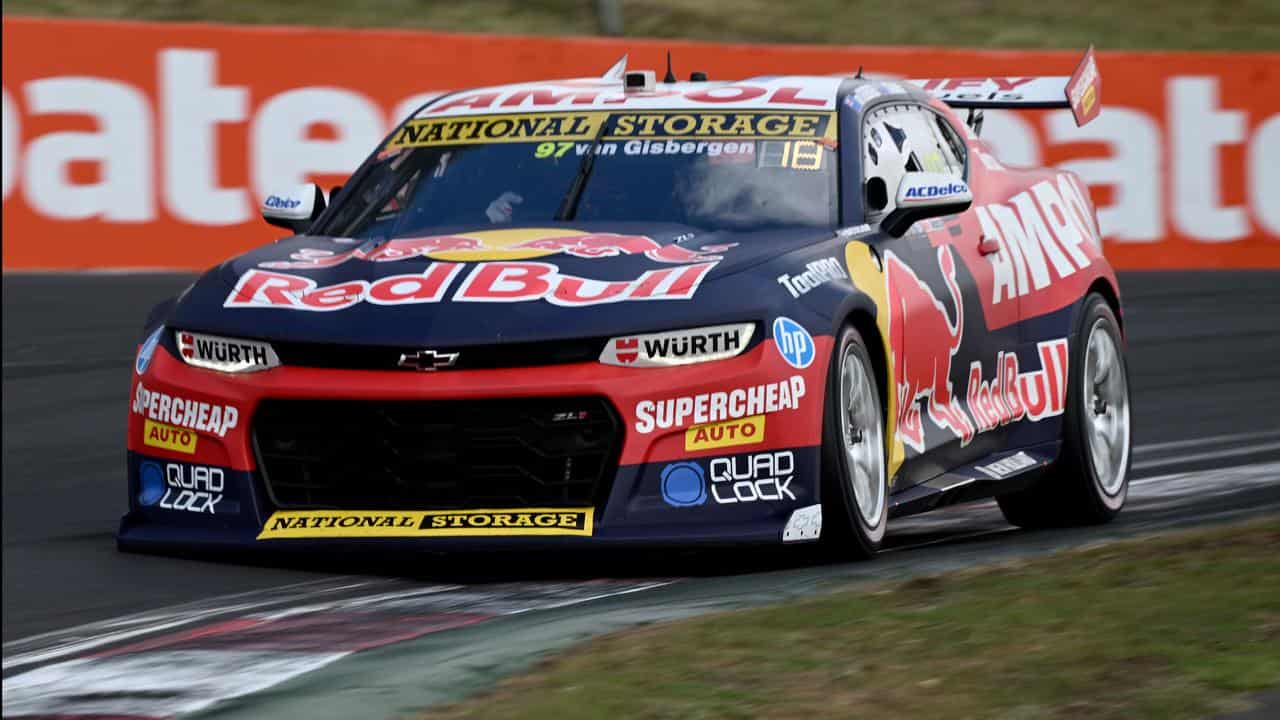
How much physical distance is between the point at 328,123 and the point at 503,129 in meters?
9.02

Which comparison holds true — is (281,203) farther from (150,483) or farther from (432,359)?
(432,359)

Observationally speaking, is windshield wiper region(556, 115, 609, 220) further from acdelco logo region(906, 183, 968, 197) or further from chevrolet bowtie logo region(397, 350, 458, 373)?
chevrolet bowtie logo region(397, 350, 458, 373)

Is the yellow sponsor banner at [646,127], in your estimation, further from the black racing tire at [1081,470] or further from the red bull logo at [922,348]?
the black racing tire at [1081,470]

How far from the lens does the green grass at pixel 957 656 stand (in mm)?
4746

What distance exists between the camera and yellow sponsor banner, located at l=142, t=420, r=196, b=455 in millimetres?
7117

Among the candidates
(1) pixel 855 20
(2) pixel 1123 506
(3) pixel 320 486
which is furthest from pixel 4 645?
(1) pixel 855 20

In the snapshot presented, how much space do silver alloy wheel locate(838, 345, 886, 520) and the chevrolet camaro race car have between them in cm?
1

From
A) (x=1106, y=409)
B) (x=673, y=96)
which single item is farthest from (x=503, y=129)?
(x=1106, y=409)

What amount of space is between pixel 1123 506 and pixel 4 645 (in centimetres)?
472

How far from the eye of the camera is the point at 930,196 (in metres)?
7.84

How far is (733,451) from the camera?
688 centimetres

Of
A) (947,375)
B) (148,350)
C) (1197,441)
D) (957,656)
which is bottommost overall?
(957,656)

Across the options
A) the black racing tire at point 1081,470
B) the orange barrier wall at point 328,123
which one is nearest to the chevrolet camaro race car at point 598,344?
the black racing tire at point 1081,470

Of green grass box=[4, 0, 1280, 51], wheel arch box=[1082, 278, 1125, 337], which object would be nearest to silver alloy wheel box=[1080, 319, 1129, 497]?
wheel arch box=[1082, 278, 1125, 337]
